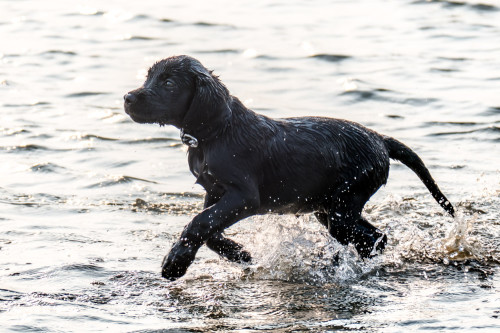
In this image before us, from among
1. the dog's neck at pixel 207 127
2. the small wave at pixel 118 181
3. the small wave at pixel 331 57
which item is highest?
the dog's neck at pixel 207 127

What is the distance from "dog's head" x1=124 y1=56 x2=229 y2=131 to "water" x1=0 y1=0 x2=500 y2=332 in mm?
1100

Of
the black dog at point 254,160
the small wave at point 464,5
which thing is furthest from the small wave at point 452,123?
the small wave at point 464,5

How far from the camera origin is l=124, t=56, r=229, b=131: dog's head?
19.8 ft

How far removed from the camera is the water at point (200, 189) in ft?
20.0

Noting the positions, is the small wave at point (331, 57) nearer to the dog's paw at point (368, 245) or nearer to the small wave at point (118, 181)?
the small wave at point (118, 181)

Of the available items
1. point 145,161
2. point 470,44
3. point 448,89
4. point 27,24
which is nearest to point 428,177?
point 145,161

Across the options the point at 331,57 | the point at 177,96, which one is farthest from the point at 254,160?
the point at 331,57

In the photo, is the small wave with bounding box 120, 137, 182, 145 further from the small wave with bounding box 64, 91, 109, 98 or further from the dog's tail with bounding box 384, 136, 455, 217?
the dog's tail with bounding box 384, 136, 455, 217

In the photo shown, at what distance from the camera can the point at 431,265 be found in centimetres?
698

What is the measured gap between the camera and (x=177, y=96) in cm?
609

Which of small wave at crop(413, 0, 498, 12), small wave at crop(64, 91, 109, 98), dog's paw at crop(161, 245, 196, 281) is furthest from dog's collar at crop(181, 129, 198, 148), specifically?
small wave at crop(413, 0, 498, 12)

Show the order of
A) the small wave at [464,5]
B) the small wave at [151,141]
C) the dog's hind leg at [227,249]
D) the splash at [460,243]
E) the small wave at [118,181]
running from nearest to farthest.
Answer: the dog's hind leg at [227,249] → the splash at [460,243] → the small wave at [118,181] → the small wave at [151,141] → the small wave at [464,5]

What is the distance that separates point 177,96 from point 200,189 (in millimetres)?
2793

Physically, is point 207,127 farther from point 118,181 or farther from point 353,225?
point 118,181
